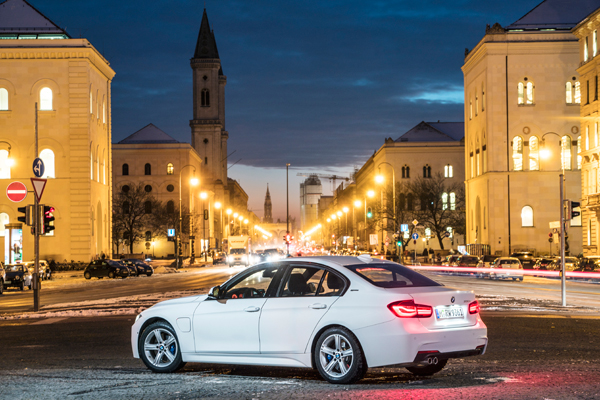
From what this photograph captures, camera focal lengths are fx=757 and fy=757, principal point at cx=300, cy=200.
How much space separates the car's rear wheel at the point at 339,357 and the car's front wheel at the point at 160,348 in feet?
7.07

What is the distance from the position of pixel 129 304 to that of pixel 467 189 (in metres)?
69.6

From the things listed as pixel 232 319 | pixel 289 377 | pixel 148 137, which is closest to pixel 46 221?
pixel 232 319

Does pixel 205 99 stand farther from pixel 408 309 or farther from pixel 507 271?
pixel 408 309

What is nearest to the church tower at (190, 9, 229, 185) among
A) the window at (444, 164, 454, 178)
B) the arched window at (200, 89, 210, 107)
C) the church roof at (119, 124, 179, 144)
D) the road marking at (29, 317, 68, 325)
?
the arched window at (200, 89, 210, 107)

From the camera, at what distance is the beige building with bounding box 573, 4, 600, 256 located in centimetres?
5916

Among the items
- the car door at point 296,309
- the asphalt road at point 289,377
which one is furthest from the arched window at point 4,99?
the car door at point 296,309

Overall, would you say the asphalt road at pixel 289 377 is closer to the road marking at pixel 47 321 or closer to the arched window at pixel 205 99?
the road marking at pixel 47 321

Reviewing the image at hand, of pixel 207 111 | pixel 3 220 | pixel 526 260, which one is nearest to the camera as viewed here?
pixel 526 260

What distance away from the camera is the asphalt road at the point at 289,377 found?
842cm

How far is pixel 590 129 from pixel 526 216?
1863 centimetres

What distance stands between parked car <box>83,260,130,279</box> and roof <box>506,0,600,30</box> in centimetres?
4774

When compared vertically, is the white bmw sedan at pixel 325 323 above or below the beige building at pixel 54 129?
below

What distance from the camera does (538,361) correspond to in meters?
10.9

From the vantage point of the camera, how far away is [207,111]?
490 ft
